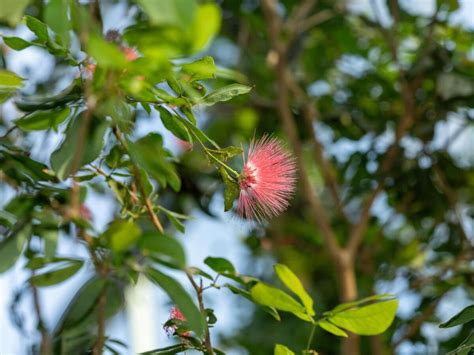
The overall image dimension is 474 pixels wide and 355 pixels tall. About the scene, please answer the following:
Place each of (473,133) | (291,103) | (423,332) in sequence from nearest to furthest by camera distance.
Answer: (423,332) → (291,103) → (473,133)

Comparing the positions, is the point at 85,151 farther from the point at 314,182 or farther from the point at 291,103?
the point at 314,182

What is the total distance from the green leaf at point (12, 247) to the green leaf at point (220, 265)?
0.16m

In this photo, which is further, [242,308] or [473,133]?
[242,308]

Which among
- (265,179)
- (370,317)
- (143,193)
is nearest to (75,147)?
(143,193)

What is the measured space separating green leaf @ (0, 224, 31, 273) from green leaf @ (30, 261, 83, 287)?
3.0 inches

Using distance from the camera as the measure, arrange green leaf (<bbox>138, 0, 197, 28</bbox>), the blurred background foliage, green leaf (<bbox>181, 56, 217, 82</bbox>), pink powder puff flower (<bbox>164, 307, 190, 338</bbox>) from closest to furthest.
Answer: green leaf (<bbox>138, 0, 197, 28</bbox>) < green leaf (<bbox>181, 56, 217, 82</bbox>) < pink powder puff flower (<bbox>164, 307, 190, 338</bbox>) < the blurred background foliage

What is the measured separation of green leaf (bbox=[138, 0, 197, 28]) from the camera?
45 cm

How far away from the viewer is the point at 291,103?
69.2 inches

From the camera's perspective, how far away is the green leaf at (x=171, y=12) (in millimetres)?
455

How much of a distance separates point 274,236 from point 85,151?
4.07ft

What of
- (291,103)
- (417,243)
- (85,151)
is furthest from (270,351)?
(85,151)

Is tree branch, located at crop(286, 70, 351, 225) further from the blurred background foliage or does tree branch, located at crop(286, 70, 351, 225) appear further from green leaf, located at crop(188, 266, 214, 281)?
green leaf, located at crop(188, 266, 214, 281)

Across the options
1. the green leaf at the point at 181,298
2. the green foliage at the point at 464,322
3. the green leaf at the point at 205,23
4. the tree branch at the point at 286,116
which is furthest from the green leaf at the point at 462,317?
the tree branch at the point at 286,116

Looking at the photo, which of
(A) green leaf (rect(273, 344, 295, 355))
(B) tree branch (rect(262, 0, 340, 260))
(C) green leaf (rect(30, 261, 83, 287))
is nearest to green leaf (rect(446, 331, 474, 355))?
(A) green leaf (rect(273, 344, 295, 355))
